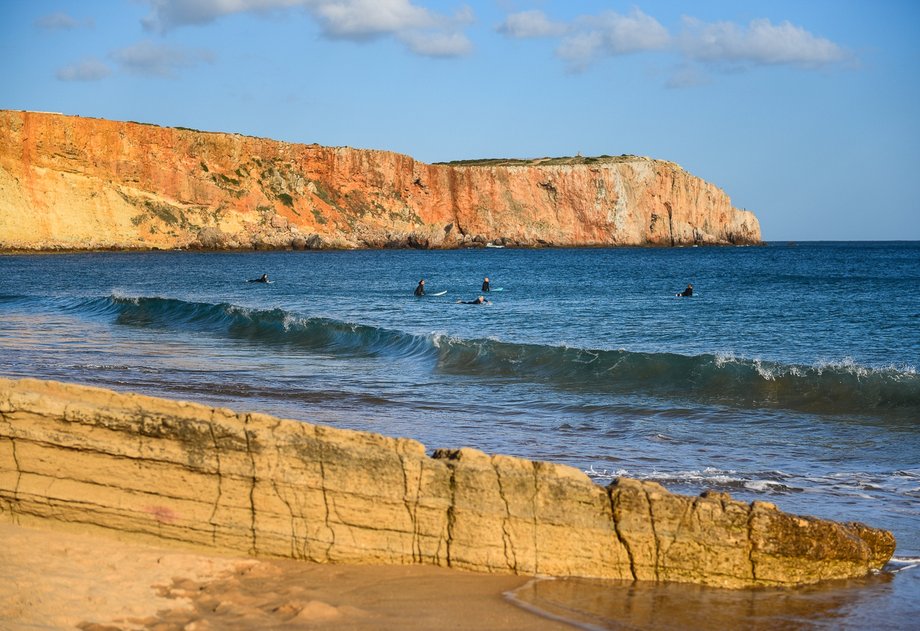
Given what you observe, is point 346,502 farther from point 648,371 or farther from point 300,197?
point 300,197

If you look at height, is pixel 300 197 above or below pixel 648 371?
above

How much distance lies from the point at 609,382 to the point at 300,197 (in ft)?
295

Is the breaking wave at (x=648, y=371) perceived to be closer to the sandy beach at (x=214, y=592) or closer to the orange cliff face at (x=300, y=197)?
the sandy beach at (x=214, y=592)

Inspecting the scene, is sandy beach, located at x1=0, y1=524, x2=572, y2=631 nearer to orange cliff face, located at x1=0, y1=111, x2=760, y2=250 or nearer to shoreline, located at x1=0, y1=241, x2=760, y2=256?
shoreline, located at x1=0, y1=241, x2=760, y2=256

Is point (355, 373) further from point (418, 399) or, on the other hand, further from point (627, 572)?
point (627, 572)

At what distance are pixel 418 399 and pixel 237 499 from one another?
848 cm

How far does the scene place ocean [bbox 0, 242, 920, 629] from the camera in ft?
21.4

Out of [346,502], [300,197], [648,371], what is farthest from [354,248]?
[346,502]

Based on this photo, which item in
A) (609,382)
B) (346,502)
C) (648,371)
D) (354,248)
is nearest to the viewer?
(346,502)

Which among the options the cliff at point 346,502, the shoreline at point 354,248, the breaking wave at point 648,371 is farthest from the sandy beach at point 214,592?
the shoreline at point 354,248

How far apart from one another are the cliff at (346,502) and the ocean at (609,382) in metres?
0.28

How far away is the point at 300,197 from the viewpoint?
103375 mm

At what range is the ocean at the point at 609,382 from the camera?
6527mm

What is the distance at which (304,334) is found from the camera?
992 inches
